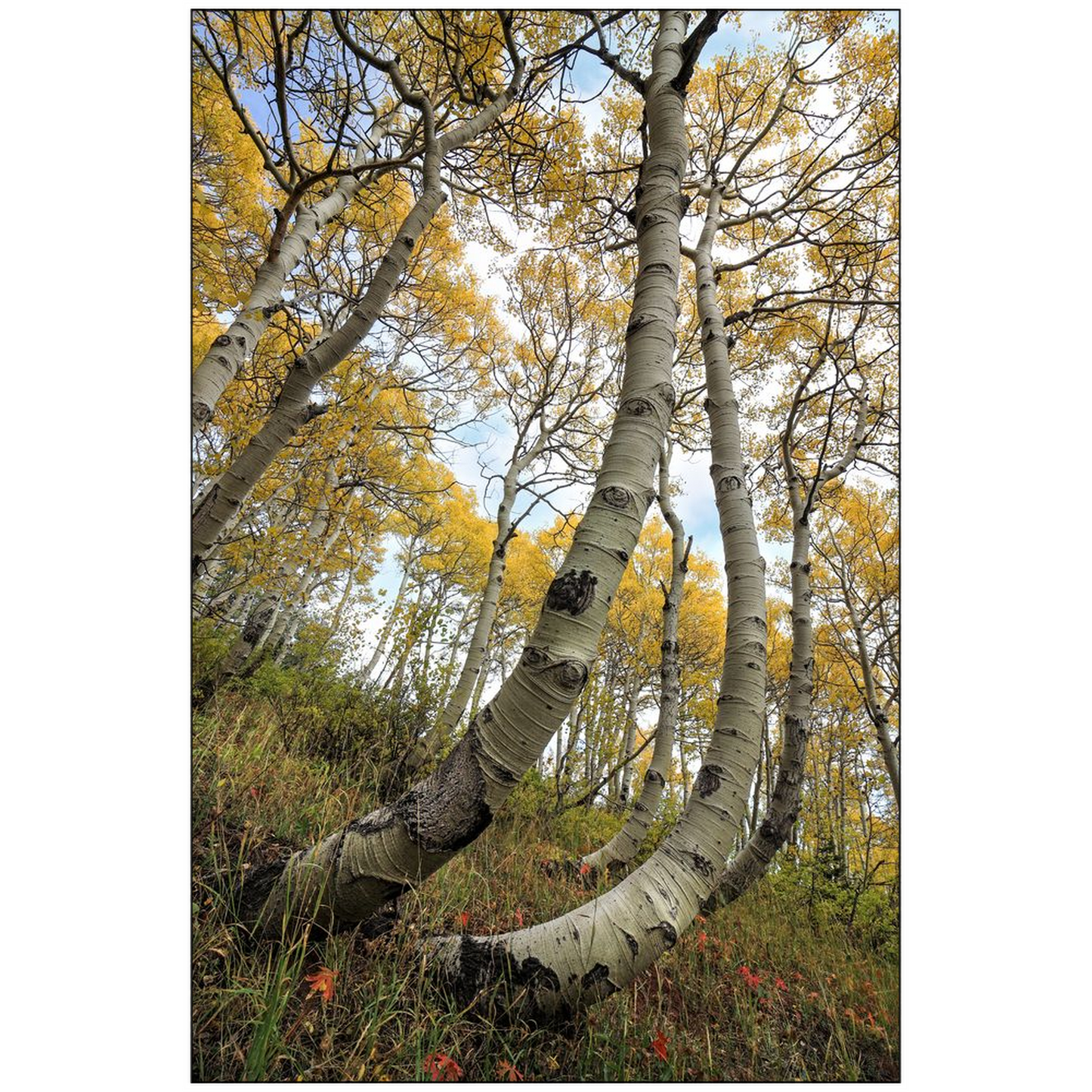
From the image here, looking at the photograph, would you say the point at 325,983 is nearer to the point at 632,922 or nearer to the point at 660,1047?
the point at 632,922

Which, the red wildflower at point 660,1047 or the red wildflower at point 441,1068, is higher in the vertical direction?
the red wildflower at point 660,1047

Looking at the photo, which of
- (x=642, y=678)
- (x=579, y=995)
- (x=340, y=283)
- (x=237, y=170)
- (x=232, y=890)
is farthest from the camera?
(x=642, y=678)

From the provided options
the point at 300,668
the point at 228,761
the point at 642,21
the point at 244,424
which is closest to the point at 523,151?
the point at 642,21

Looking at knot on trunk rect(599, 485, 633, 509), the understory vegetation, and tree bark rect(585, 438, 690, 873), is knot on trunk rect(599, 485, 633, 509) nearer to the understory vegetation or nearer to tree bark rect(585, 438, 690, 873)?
the understory vegetation

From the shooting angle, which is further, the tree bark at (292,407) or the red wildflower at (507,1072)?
the tree bark at (292,407)

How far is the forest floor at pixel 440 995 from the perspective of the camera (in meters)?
1.03

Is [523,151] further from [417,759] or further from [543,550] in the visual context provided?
[543,550]

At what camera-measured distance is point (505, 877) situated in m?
2.22

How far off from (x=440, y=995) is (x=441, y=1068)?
0.44 ft

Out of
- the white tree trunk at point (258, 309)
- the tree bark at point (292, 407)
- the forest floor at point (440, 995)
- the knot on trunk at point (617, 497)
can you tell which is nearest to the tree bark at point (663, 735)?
the forest floor at point (440, 995)

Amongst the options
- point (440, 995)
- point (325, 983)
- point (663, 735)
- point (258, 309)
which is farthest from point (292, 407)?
point (663, 735)

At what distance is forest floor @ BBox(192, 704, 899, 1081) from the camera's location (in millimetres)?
1027

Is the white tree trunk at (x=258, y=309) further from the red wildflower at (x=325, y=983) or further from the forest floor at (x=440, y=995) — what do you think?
the red wildflower at (x=325, y=983)

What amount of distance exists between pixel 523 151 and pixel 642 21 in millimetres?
982
